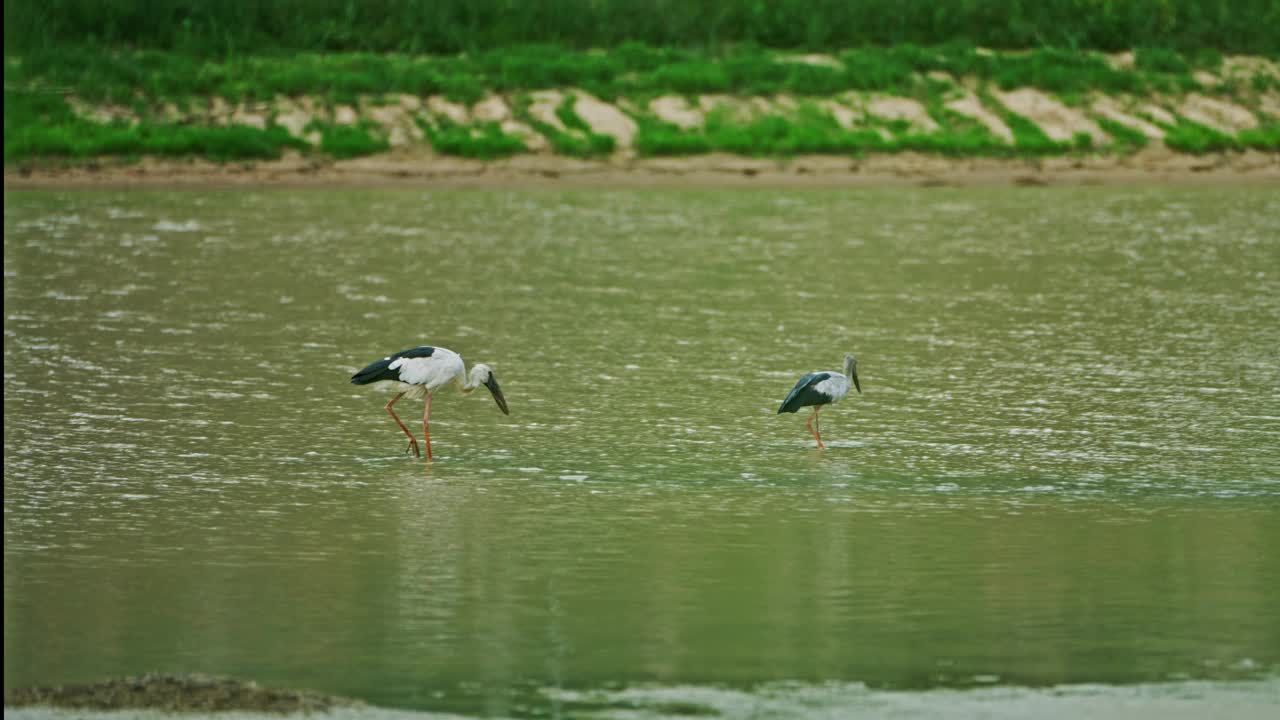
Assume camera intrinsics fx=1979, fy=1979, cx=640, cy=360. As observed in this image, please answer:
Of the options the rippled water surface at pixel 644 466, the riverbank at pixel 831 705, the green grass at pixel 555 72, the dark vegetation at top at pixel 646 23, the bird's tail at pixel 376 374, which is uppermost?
the dark vegetation at top at pixel 646 23

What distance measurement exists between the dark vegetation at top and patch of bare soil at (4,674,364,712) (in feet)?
79.5

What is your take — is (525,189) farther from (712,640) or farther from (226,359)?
(712,640)

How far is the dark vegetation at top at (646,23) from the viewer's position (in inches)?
Answer: 1209

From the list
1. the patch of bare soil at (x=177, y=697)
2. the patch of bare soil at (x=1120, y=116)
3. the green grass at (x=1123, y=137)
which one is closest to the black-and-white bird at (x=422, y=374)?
the patch of bare soil at (x=177, y=697)

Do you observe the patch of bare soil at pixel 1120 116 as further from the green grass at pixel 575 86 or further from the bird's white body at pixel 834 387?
the bird's white body at pixel 834 387

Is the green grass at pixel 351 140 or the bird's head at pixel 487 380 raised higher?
the green grass at pixel 351 140

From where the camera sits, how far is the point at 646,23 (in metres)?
31.4

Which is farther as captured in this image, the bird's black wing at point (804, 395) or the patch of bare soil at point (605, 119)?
the patch of bare soil at point (605, 119)

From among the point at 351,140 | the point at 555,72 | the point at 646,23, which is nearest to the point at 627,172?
the point at 555,72

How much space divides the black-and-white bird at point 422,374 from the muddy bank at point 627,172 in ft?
46.3

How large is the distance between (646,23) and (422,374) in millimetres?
20351

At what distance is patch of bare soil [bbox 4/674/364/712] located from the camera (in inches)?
263

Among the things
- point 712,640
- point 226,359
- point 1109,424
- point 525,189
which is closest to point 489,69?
point 525,189

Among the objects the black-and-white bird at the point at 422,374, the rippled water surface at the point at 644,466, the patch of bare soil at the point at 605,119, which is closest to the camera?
the rippled water surface at the point at 644,466
